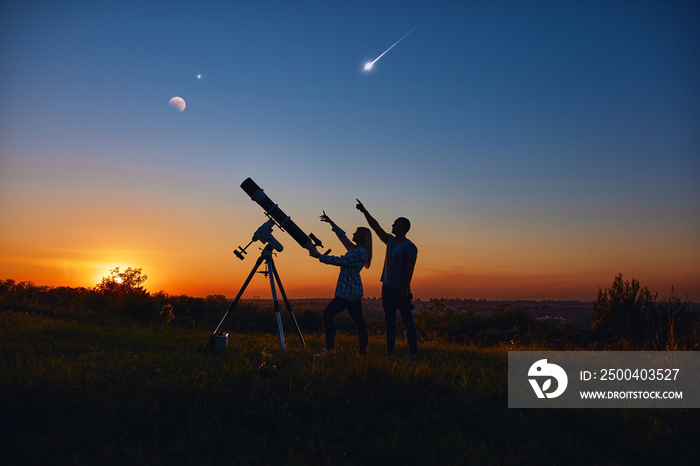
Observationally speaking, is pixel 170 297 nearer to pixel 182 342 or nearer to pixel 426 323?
pixel 426 323

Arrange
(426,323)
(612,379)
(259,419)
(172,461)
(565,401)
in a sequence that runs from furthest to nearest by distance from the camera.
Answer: (426,323)
(612,379)
(565,401)
(259,419)
(172,461)

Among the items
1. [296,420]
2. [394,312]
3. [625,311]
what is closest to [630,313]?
[625,311]

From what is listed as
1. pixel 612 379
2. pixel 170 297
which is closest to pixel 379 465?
pixel 612 379

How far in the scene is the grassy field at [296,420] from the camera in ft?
13.5

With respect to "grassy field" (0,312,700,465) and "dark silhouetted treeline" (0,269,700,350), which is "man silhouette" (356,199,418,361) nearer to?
"grassy field" (0,312,700,465)

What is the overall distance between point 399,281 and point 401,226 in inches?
40.7

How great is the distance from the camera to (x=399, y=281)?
8023 millimetres

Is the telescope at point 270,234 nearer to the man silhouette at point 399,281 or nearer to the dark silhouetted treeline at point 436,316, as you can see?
the man silhouette at point 399,281

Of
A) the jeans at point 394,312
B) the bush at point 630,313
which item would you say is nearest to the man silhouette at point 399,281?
the jeans at point 394,312

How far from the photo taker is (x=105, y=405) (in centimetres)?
454

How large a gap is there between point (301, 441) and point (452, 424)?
5.90ft

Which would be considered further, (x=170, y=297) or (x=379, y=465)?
(x=170, y=297)

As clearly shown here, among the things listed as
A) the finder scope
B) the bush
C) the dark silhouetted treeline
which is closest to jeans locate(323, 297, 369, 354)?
the finder scope

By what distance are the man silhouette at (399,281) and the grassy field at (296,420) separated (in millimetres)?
1749
